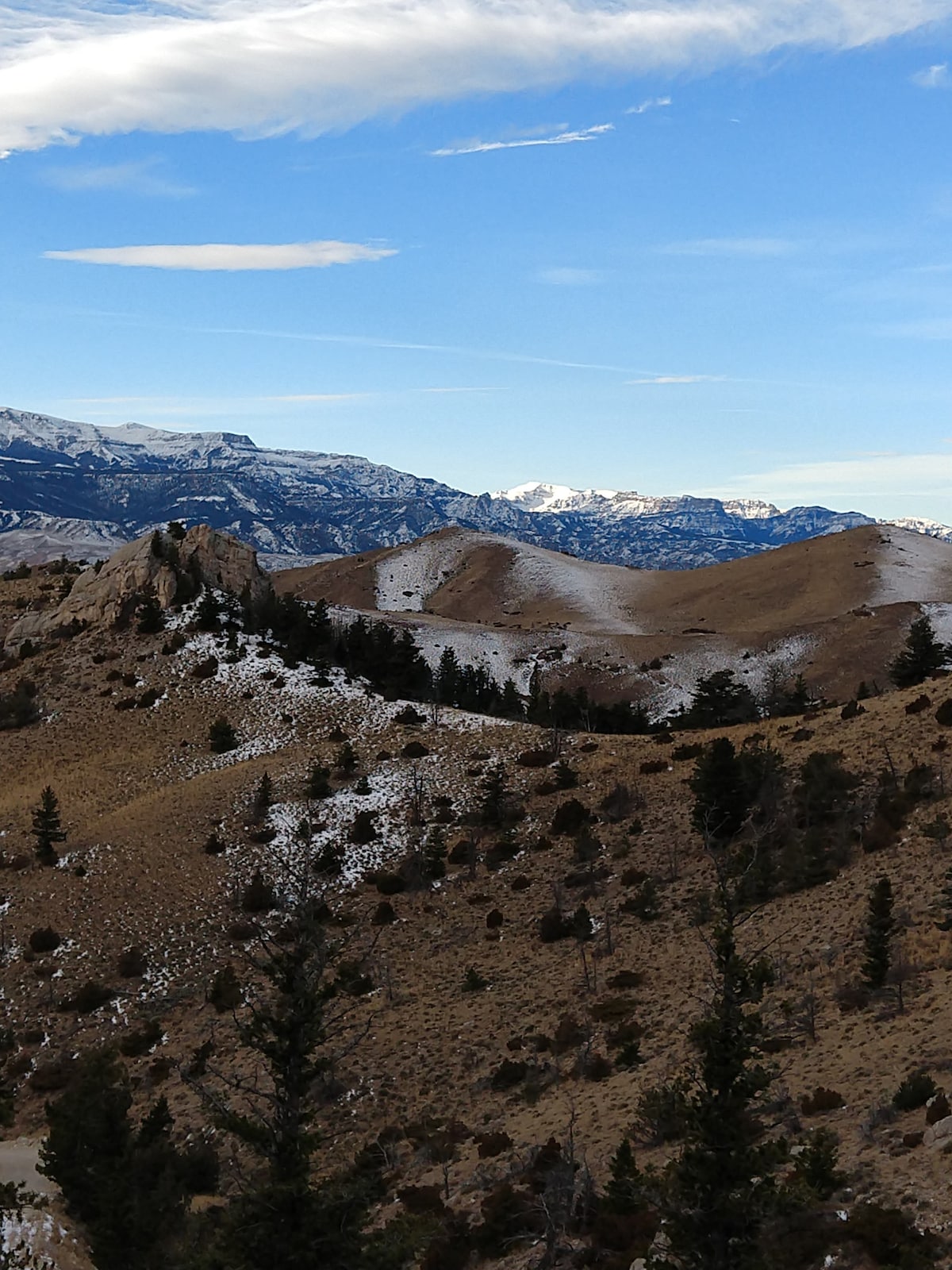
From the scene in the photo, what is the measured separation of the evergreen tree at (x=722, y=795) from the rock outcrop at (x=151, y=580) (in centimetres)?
5075

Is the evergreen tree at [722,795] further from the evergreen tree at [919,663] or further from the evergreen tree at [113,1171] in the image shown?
the evergreen tree at [919,663]

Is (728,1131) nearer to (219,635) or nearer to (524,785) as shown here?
(524,785)

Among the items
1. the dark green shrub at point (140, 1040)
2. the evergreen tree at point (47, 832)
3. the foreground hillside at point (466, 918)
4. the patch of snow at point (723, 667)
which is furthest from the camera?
the patch of snow at point (723, 667)

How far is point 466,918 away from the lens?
44.6m

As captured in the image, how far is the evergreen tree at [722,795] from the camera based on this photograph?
149ft

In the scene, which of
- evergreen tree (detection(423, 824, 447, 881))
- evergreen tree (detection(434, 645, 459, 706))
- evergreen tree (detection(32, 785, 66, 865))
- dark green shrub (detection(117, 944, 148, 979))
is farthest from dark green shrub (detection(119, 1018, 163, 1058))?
evergreen tree (detection(434, 645, 459, 706))

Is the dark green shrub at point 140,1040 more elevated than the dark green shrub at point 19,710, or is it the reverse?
the dark green shrub at point 19,710

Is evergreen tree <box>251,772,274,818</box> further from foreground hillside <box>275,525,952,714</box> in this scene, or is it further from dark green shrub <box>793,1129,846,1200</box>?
foreground hillside <box>275,525,952,714</box>

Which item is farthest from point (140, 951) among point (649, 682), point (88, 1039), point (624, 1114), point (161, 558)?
point (649, 682)

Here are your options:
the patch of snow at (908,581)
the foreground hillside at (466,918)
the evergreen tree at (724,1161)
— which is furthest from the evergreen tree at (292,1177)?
the patch of snow at (908,581)

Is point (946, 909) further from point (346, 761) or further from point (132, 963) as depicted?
point (346, 761)

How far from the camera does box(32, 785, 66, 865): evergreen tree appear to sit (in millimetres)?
52094

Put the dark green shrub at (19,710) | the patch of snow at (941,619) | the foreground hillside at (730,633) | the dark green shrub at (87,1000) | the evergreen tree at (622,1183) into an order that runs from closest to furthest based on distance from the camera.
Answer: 1. the evergreen tree at (622,1183)
2. the dark green shrub at (87,1000)
3. the dark green shrub at (19,710)
4. the foreground hillside at (730,633)
5. the patch of snow at (941,619)

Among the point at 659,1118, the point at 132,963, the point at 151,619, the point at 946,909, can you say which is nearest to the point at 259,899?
the point at 132,963
